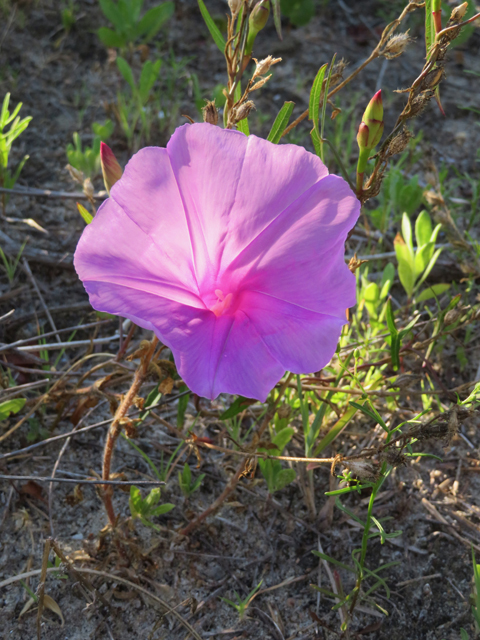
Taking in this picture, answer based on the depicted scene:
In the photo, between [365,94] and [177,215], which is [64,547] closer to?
[177,215]

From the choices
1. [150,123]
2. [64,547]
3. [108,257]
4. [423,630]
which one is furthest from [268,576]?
[150,123]

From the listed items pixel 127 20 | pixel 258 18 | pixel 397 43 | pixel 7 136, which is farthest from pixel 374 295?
pixel 127 20

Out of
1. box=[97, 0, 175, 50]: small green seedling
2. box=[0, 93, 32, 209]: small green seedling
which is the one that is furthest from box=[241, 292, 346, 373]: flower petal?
box=[97, 0, 175, 50]: small green seedling

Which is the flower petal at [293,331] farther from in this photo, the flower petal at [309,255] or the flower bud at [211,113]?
the flower bud at [211,113]

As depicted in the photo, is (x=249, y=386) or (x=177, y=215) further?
(x=177, y=215)

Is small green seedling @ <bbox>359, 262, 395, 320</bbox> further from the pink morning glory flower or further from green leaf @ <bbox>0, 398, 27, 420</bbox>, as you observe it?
green leaf @ <bbox>0, 398, 27, 420</bbox>

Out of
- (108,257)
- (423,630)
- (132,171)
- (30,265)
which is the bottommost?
(423,630)

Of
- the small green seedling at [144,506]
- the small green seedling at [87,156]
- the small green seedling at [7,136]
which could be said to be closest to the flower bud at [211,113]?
the small green seedling at [144,506]
